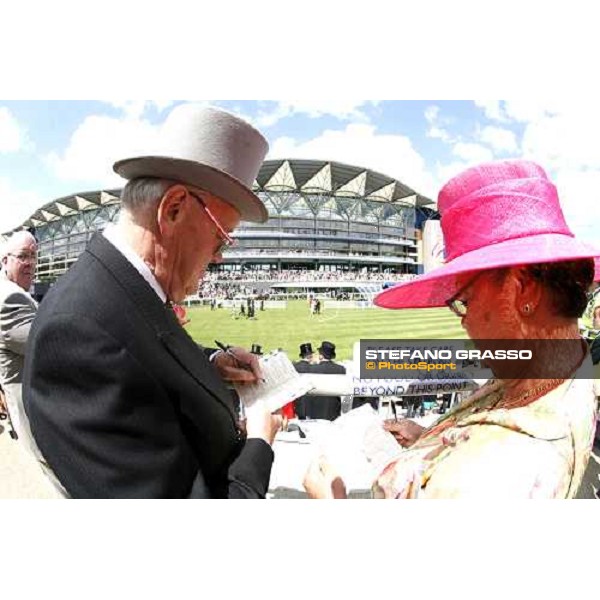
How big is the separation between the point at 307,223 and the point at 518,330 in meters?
1.58

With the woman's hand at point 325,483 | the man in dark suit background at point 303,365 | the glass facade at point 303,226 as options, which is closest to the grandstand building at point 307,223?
the glass facade at point 303,226

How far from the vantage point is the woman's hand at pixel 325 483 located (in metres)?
1.06

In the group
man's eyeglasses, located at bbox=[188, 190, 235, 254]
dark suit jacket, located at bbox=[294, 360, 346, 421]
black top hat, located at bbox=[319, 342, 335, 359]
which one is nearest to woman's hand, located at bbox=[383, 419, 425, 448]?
man's eyeglasses, located at bbox=[188, 190, 235, 254]

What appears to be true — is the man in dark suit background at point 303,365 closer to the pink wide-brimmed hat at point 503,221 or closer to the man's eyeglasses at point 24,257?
the man's eyeglasses at point 24,257

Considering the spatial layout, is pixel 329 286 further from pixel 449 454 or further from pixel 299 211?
pixel 449 454

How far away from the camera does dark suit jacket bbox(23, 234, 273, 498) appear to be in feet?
2.48

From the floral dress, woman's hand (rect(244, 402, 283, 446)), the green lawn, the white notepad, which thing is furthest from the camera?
the green lawn

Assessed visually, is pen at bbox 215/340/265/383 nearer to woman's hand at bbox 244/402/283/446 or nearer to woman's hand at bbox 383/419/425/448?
woman's hand at bbox 244/402/283/446

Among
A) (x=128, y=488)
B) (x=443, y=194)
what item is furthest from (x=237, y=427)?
(x=443, y=194)

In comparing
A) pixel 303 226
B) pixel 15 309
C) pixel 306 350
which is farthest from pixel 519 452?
pixel 306 350

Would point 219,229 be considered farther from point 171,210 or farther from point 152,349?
point 152,349

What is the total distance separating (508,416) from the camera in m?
0.74

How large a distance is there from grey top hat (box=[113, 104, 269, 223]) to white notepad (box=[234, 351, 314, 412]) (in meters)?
0.47

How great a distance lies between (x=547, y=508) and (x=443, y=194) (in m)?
0.60
